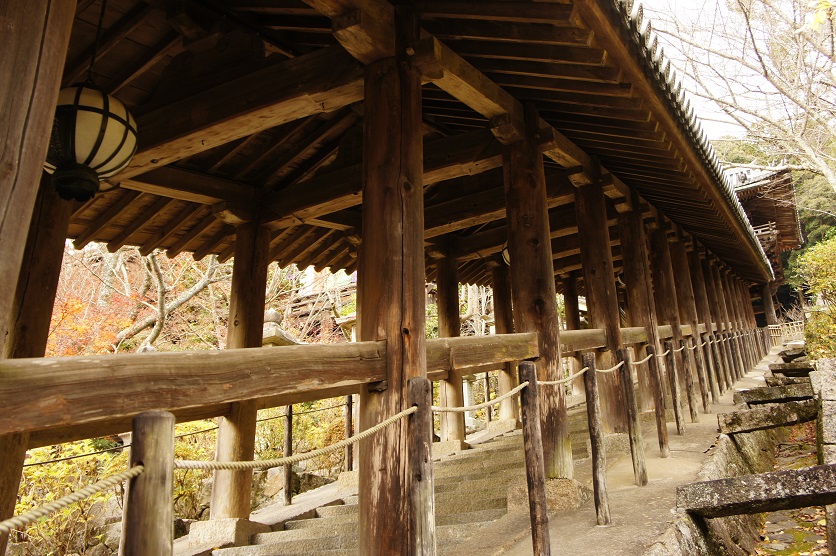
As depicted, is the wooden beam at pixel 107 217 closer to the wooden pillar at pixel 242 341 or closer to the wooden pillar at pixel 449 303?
the wooden pillar at pixel 242 341

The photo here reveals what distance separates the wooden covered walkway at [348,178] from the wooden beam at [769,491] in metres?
1.20

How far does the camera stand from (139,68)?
3.83 metres

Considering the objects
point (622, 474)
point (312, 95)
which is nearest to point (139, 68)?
point (312, 95)

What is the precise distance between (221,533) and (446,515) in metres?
2.10

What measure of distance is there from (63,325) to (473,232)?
23.4ft

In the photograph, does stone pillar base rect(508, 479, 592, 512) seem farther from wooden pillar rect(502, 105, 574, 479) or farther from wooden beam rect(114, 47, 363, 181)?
wooden beam rect(114, 47, 363, 181)

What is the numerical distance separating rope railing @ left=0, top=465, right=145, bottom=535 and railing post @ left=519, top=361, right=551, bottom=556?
230 cm

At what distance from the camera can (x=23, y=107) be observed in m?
1.37

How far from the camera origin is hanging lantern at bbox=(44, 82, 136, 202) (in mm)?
2807

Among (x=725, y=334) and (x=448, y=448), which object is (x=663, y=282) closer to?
(x=448, y=448)

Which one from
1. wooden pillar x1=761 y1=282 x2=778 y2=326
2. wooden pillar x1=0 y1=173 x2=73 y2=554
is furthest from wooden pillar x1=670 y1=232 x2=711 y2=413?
wooden pillar x1=761 y1=282 x2=778 y2=326

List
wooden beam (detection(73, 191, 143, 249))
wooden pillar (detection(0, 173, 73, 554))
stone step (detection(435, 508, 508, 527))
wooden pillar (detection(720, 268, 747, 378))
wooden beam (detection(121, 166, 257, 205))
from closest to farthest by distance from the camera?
wooden pillar (detection(0, 173, 73, 554)) → stone step (detection(435, 508, 508, 527)) → wooden beam (detection(121, 166, 257, 205)) → wooden beam (detection(73, 191, 143, 249)) → wooden pillar (detection(720, 268, 747, 378))

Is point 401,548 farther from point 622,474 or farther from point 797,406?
point 797,406

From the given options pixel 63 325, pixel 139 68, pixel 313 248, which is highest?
pixel 139 68
